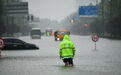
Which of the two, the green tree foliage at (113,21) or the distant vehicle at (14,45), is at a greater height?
the distant vehicle at (14,45)

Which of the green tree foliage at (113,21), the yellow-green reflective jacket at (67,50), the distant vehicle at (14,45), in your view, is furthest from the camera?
the green tree foliage at (113,21)

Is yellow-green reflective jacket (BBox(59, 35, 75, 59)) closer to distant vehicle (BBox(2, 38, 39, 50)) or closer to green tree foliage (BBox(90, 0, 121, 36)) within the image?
distant vehicle (BBox(2, 38, 39, 50))

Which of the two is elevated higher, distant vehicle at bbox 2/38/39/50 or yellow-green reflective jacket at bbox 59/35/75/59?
yellow-green reflective jacket at bbox 59/35/75/59

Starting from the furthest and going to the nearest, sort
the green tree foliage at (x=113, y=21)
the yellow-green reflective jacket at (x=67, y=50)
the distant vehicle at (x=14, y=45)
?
the green tree foliage at (x=113, y=21) < the distant vehicle at (x=14, y=45) < the yellow-green reflective jacket at (x=67, y=50)

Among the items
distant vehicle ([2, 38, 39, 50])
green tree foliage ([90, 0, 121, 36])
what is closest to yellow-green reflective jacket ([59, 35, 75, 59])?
distant vehicle ([2, 38, 39, 50])

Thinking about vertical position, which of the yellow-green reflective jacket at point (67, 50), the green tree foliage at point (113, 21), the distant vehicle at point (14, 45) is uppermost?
the yellow-green reflective jacket at point (67, 50)

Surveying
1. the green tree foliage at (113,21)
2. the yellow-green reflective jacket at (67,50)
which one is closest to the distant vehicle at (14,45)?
the yellow-green reflective jacket at (67,50)

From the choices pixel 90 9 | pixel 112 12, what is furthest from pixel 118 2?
pixel 90 9

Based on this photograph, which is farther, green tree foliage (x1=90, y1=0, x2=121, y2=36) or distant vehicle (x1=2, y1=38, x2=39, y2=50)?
green tree foliage (x1=90, y1=0, x2=121, y2=36)

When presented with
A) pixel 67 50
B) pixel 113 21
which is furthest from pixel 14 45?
pixel 113 21

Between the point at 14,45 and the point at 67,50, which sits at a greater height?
the point at 67,50

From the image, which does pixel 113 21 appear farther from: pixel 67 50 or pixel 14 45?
pixel 67 50

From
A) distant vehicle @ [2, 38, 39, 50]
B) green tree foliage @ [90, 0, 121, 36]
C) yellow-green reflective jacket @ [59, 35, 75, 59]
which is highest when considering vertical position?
yellow-green reflective jacket @ [59, 35, 75, 59]

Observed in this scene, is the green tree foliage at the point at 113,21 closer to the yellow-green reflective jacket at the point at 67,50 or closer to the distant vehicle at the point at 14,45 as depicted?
the distant vehicle at the point at 14,45
